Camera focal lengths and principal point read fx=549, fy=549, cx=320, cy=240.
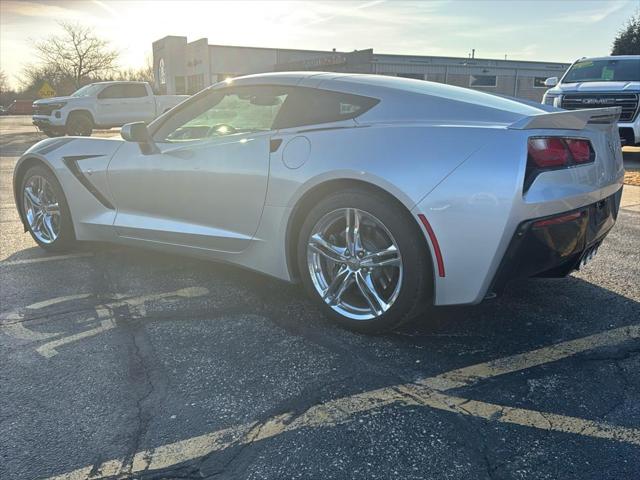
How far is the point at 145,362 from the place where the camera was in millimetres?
2867

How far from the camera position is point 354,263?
10.3 feet

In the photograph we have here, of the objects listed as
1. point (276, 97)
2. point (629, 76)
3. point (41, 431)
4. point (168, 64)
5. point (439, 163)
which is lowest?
point (41, 431)

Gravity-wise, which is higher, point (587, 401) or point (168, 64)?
point (168, 64)

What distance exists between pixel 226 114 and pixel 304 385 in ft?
7.12

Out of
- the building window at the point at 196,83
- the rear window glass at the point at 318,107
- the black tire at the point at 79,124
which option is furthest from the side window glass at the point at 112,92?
the building window at the point at 196,83

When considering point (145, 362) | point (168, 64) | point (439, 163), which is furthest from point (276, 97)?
point (168, 64)

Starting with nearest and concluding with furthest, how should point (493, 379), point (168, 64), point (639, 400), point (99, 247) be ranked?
1. point (639, 400)
2. point (493, 379)
3. point (99, 247)
4. point (168, 64)

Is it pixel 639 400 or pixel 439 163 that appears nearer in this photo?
pixel 639 400

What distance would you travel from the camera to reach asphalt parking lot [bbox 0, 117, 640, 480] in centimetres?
208

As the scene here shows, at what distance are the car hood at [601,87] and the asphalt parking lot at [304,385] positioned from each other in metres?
7.88

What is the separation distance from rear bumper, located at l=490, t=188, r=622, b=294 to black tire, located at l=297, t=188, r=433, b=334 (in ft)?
1.20

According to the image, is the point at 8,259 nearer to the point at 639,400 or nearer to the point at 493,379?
the point at 493,379

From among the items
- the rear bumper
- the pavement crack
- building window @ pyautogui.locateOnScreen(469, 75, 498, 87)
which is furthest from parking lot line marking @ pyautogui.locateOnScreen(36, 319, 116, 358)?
building window @ pyautogui.locateOnScreen(469, 75, 498, 87)

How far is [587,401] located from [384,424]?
0.93 metres
